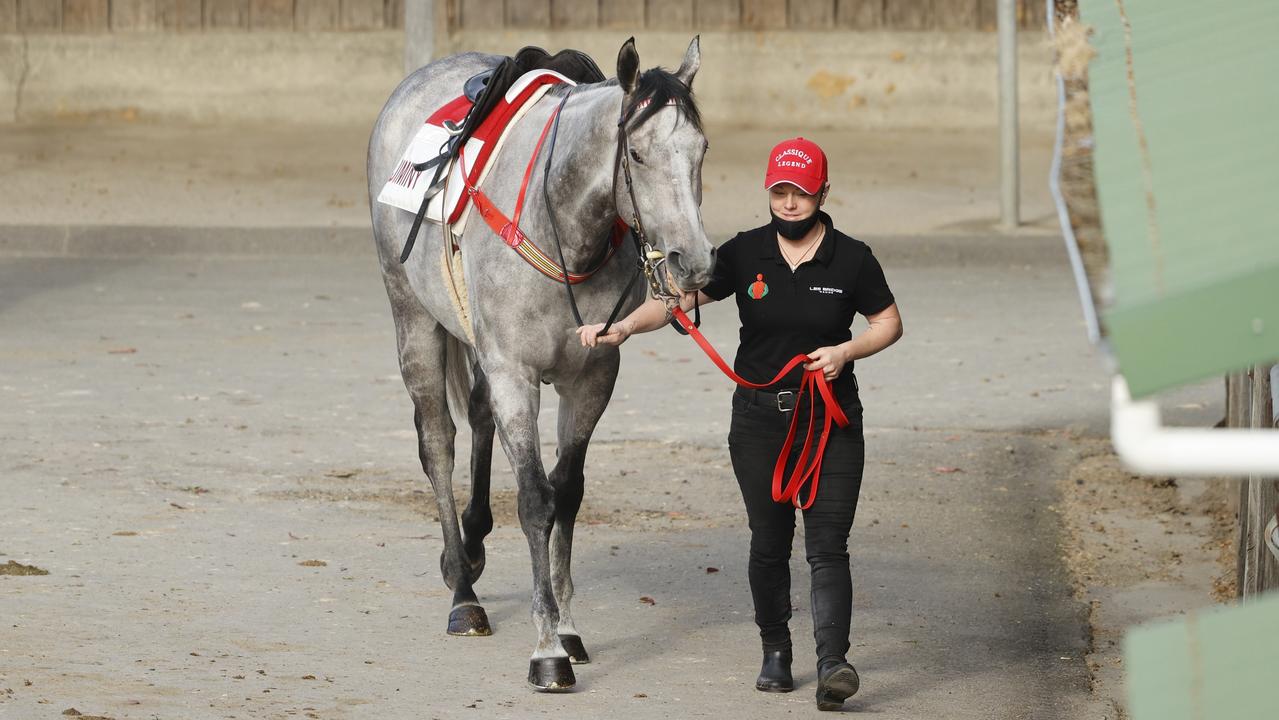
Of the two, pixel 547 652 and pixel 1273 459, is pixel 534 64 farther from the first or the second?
pixel 1273 459

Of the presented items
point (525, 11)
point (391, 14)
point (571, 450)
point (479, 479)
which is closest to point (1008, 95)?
point (525, 11)

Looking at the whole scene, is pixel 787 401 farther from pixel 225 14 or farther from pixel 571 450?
pixel 225 14

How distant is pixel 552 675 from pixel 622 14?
1528 cm

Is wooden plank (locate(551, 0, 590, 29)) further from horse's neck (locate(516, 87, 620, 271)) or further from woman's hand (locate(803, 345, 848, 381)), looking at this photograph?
woman's hand (locate(803, 345, 848, 381))

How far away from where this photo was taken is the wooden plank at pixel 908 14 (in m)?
19.8

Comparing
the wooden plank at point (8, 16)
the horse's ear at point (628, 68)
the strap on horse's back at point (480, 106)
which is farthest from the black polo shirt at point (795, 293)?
the wooden plank at point (8, 16)

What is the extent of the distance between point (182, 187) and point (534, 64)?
11.9 meters

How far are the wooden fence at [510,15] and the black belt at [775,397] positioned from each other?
1475 centimetres

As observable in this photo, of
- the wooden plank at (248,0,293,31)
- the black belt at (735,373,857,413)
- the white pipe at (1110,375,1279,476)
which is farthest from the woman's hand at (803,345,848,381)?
the wooden plank at (248,0,293,31)

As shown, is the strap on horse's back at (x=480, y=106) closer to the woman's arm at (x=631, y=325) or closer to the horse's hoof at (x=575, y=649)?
the woman's arm at (x=631, y=325)

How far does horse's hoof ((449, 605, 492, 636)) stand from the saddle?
4.08 feet

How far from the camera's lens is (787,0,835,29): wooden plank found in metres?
19.9

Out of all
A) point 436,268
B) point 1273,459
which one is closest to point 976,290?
point 436,268

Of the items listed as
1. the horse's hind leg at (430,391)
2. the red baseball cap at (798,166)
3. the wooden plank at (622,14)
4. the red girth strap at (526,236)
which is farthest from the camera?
the wooden plank at (622,14)
